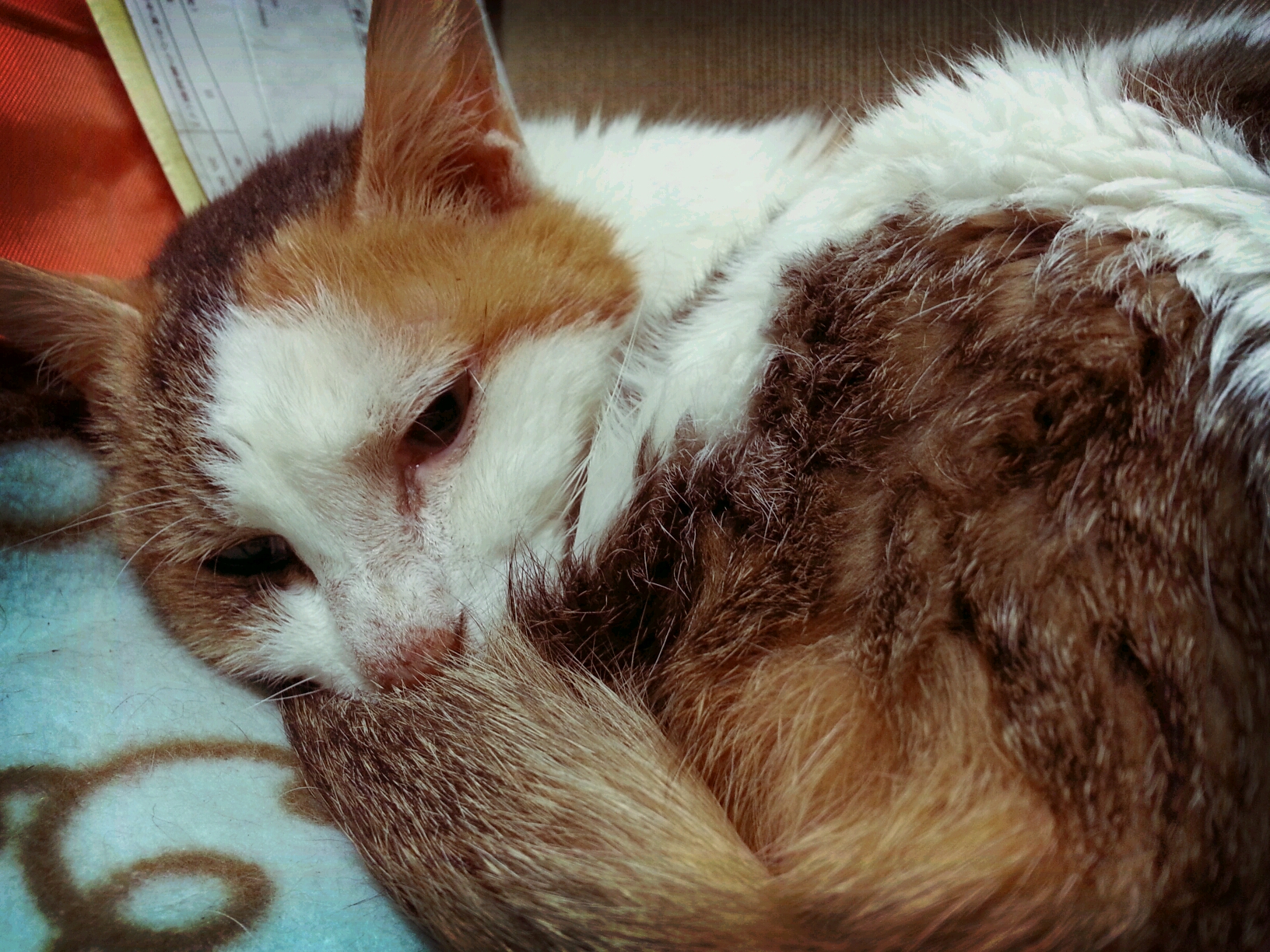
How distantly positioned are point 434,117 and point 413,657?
22.2 inches

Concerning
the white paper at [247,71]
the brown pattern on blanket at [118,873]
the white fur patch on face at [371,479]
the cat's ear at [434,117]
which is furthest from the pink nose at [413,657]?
the white paper at [247,71]

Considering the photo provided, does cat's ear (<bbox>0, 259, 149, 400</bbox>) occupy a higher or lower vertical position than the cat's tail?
higher

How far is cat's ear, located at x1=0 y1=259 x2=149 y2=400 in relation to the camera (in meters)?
0.88

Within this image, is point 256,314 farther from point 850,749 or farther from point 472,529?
point 850,749

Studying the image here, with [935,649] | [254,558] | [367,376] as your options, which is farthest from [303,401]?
[935,649]

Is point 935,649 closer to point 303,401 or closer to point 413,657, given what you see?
point 413,657

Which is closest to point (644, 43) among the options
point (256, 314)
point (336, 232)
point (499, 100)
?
point (499, 100)

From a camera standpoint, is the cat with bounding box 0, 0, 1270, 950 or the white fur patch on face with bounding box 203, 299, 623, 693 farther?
the white fur patch on face with bounding box 203, 299, 623, 693

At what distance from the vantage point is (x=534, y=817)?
21.0 inches

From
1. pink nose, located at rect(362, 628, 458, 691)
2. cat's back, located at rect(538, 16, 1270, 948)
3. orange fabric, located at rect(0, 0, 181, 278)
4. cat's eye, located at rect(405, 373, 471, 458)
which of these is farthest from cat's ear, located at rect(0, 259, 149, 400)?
cat's back, located at rect(538, 16, 1270, 948)

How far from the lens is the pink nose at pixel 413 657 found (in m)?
0.69

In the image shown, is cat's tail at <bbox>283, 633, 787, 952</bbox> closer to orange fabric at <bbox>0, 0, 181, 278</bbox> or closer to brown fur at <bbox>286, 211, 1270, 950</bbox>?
brown fur at <bbox>286, 211, 1270, 950</bbox>

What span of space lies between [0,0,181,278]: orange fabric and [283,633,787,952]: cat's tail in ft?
2.49

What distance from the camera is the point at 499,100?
0.91 m
